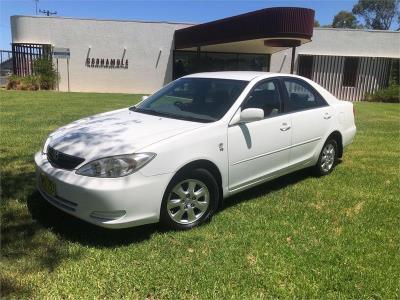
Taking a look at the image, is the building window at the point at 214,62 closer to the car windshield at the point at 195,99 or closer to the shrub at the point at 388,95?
the shrub at the point at 388,95

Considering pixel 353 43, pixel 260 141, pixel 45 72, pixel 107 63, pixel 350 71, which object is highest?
pixel 353 43

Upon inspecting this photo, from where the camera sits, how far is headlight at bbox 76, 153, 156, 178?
3.66 meters

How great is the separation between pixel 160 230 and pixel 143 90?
907 inches

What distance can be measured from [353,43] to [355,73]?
79.1 inches

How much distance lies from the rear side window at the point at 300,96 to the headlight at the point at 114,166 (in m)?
2.47

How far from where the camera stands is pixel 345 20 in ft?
258

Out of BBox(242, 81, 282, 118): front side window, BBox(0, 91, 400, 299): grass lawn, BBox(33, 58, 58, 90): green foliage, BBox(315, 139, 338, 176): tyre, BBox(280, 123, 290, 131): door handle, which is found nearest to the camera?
BBox(0, 91, 400, 299): grass lawn

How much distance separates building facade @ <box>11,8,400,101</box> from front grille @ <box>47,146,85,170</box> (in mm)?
19595

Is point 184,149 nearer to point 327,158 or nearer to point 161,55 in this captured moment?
point 327,158

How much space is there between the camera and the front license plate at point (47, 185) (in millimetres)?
3890

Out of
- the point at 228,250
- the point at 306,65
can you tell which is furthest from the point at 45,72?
the point at 228,250

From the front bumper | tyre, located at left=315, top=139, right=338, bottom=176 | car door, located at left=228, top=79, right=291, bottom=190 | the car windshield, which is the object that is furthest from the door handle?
the front bumper

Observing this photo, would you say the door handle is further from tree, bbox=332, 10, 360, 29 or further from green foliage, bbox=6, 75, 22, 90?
tree, bbox=332, 10, 360, 29

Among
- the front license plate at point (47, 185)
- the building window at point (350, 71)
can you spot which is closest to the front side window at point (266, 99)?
the front license plate at point (47, 185)
